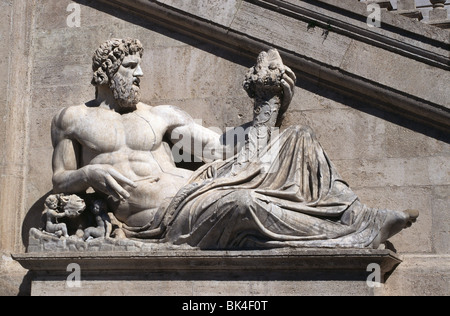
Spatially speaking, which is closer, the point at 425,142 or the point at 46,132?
the point at 425,142

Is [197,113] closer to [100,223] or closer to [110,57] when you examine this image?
[110,57]

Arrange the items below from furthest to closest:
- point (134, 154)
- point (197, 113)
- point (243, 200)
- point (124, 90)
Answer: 1. point (197, 113)
2. point (124, 90)
3. point (134, 154)
4. point (243, 200)

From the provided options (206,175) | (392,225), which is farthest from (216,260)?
(392,225)

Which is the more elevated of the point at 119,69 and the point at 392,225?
the point at 119,69

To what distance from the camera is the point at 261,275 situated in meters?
9.91

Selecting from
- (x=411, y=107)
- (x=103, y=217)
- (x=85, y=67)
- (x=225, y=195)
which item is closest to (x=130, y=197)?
(x=103, y=217)

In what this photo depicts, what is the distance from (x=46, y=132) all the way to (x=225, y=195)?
2.48m

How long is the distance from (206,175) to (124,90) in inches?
43.8

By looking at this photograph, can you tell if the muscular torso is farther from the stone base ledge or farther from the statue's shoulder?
the stone base ledge

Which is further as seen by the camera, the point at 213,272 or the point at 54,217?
the point at 54,217

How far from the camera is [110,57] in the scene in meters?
10.8

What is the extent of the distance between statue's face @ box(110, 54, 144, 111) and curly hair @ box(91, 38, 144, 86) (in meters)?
0.05

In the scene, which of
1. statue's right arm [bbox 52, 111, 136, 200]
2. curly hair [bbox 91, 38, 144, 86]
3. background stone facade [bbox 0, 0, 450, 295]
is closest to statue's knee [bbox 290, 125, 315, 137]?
background stone facade [bbox 0, 0, 450, 295]

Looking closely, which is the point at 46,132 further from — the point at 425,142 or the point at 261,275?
the point at 425,142
